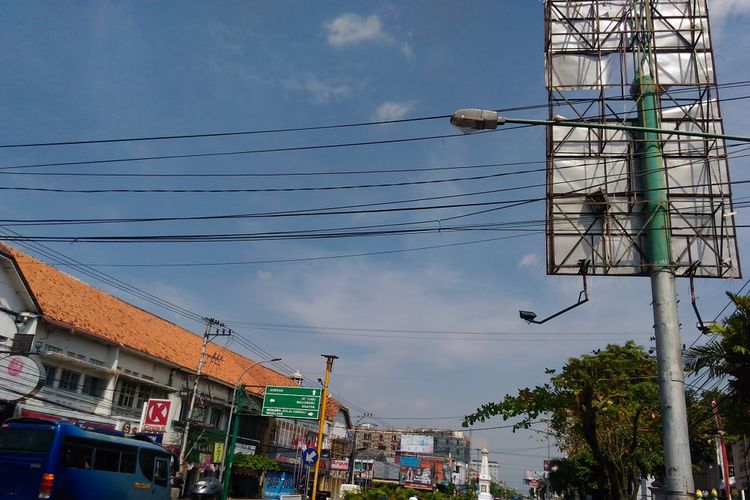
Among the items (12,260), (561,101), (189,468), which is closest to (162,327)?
(189,468)

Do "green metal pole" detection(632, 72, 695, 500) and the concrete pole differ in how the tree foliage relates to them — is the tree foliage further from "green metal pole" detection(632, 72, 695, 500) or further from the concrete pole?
"green metal pole" detection(632, 72, 695, 500)

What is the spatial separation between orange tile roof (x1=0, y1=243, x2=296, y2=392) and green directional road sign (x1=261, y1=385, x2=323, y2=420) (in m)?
8.69

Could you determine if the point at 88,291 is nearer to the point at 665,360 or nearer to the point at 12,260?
the point at 12,260

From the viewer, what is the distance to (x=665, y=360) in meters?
10.5

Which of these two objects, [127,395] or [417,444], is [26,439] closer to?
[127,395]

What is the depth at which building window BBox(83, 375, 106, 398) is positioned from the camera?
3034 centimetres

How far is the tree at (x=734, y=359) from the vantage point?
11.2 metres

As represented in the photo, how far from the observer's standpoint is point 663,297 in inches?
435

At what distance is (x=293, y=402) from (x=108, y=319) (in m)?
12.5

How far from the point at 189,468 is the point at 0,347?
615 inches

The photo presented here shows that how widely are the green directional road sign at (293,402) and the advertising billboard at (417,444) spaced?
68488 mm

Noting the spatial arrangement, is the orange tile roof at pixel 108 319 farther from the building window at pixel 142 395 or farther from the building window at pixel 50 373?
the building window at pixel 50 373

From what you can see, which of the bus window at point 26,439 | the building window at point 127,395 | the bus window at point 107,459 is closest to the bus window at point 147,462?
the bus window at point 107,459

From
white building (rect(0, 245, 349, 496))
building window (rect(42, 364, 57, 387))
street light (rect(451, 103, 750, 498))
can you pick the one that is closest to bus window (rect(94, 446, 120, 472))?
street light (rect(451, 103, 750, 498))
